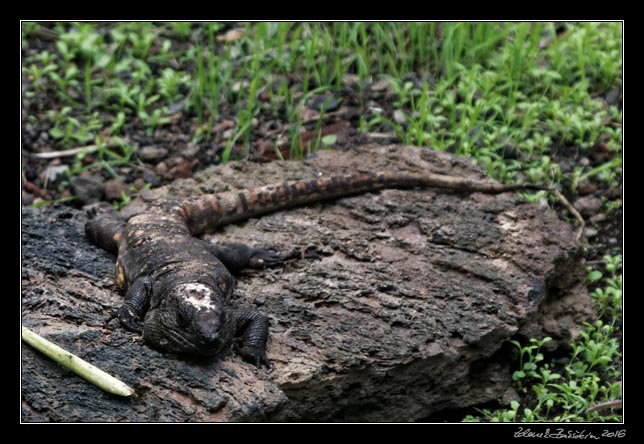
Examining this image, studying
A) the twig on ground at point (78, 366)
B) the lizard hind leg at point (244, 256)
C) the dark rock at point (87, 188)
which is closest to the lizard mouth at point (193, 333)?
the twig on ground at point (78, 366)

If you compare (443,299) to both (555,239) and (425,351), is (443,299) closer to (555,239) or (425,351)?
(425,351)

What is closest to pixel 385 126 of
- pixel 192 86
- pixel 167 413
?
pixel 192 86

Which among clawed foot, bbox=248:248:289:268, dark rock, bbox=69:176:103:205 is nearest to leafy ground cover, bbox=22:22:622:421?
dark rock, bbox=69:176:103:205

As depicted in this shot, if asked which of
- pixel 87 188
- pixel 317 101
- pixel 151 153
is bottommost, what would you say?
pixel 87 188

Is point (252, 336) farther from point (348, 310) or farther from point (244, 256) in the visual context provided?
point (244, 256)

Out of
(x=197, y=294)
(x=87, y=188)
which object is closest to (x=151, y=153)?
(x=87, y=188)
